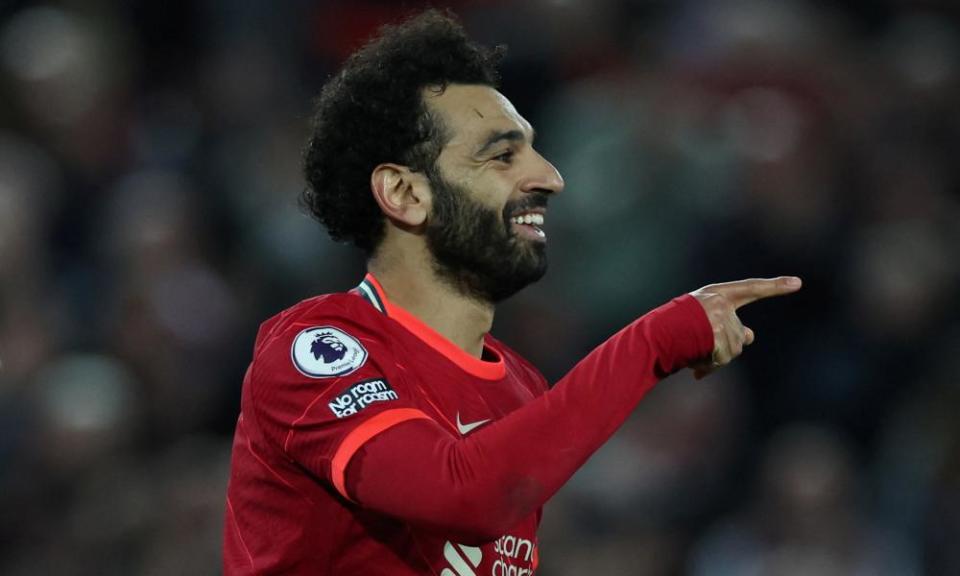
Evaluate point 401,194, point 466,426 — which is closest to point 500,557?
point 466,426

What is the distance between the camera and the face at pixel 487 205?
113 inches

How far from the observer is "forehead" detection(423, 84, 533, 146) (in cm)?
293


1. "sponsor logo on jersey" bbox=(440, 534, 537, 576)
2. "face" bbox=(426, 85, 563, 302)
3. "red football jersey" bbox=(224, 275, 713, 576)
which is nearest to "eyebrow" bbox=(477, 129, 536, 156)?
"face" bbox=(426, 85, 563, 302)

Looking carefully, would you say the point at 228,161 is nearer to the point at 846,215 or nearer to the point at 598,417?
the point at 846,215

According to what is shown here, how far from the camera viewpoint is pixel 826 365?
5.27 metres

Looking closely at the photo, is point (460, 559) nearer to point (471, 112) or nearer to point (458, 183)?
point (458, 183)

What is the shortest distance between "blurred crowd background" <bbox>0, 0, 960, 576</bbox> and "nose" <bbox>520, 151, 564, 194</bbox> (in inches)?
88.9

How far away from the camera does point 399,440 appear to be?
238cm

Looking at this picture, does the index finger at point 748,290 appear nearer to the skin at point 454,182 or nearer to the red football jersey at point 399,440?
the red football jersey at point 399,440

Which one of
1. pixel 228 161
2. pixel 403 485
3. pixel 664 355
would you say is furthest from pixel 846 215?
pixel 403 485

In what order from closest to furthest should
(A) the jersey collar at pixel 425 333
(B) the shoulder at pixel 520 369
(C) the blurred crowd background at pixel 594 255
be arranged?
(A) the jersey collar at pixel 425 333
(B) the shoulder at pixel 520 369
(C) the blurred crowd background at pixel 594 255

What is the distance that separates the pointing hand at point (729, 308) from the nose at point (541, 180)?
18.5 inches

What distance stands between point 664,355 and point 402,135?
813mm

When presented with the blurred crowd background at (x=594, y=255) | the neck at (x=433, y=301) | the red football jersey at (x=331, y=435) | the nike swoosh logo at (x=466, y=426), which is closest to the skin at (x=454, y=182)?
the neck at (x=433, y=301)
